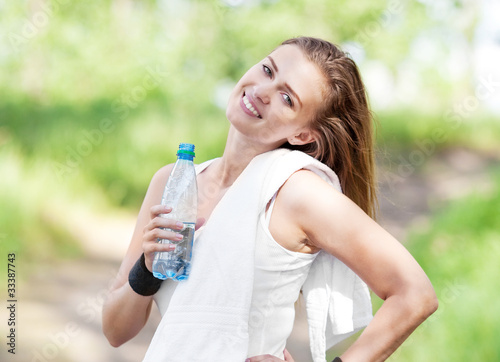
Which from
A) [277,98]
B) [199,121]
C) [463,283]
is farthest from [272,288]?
[199,121]

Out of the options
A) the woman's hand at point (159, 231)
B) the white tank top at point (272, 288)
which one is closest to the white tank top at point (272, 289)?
the white tank top at point (272, 288)

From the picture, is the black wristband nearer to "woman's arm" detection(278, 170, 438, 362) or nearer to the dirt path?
"woman's arm" detection(278, 170, 438, 362)

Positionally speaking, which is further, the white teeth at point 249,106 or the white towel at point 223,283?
the white teeth at point 249,106

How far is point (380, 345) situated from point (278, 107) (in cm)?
61

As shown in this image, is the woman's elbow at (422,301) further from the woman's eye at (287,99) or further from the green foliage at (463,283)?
the green foliage at (463,283)

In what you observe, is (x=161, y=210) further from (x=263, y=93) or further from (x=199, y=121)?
(x=199, y=121)

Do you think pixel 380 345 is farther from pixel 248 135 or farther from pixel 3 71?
pixel 3 71

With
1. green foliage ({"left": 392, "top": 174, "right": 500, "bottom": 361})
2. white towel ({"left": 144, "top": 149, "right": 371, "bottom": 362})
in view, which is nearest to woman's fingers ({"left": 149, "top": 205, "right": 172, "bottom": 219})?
white towel ({"left": 144, "top": 149, "right": 371, "bottom": 362})

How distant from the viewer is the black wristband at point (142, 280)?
1.50 metres

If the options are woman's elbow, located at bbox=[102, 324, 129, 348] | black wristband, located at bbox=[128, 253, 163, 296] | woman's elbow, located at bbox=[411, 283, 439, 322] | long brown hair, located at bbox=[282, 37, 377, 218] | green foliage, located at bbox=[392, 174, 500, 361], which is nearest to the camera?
woman's elbow, located at bbox=[411, 283, 439, 322]

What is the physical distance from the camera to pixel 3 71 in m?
8.80

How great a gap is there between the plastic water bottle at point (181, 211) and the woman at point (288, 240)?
1.1 inches

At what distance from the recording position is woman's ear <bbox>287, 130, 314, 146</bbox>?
1627 millimetres

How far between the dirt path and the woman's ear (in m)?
1.96
